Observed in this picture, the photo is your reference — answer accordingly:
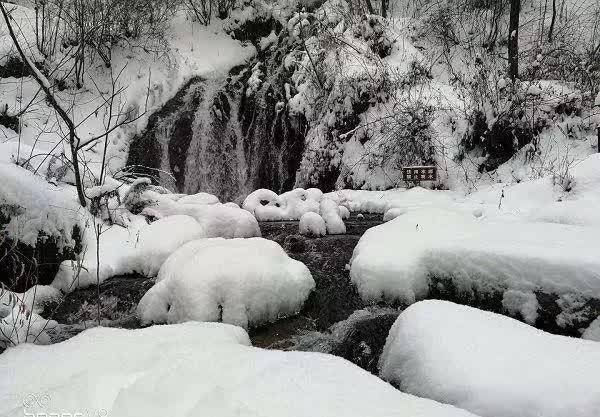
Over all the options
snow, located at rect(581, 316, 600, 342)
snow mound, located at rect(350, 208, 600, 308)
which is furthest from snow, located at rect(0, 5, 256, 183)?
snow, located at rect(581, 316, 600, 342)

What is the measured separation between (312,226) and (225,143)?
15.8ft

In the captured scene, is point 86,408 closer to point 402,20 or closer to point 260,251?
point 260,251

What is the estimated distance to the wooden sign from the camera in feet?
24.3

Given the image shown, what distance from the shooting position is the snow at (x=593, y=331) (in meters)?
2.40

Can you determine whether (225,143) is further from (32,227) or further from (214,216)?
(32,227)

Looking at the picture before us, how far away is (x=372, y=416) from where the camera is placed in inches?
50.0

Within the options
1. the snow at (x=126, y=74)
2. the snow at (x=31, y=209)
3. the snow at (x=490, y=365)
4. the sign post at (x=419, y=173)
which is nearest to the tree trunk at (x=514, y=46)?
the sign post at (x=419, y=173)

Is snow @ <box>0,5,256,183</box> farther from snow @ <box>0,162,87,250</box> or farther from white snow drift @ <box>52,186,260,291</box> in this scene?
snow @ <box>0,162,87,250</box>

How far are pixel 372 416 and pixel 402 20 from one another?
497 inches

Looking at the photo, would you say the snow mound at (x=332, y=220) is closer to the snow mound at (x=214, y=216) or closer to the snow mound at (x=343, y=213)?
the snow mound at (x=343, y=213)

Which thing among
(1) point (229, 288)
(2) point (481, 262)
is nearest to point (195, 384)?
(1) point (229, 288)

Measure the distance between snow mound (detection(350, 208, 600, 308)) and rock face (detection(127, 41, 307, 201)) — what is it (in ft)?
18.5

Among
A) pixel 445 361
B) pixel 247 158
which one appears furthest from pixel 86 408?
pixel 247 158

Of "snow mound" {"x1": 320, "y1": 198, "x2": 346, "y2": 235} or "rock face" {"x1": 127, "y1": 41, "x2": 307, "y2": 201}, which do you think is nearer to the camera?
"snow mound" {"x1": 320, "y1": 198, "x2": 346, "y2": 235}
